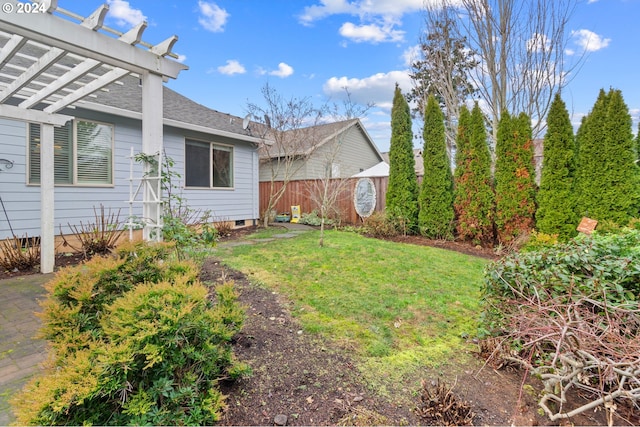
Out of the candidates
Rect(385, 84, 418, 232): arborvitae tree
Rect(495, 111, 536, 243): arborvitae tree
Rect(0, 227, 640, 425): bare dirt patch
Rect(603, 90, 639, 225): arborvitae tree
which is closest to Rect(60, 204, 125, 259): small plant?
Rect(0, 227, 640, 425): bare dirt patch

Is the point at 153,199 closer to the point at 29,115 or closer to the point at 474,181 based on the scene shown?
the point at 29,115

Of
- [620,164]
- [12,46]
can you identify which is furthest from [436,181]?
[12,46]

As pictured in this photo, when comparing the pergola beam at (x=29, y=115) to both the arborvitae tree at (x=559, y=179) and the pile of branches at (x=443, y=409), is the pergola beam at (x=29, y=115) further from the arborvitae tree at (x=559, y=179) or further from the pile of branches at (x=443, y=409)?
the arborvitae tree at (x=559, y=179)

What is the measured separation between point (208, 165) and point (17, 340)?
6478 millimetres

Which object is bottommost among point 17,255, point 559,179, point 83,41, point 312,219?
point 17,255

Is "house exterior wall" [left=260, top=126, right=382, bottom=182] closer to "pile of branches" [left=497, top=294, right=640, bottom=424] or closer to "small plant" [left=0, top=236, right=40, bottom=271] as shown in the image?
"small plant" [left=0, top=236, right=40, bottom=271]

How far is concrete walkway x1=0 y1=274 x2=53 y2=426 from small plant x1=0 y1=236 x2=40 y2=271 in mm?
644

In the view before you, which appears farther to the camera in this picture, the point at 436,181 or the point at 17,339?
the point at 436,181

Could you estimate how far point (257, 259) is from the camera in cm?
532

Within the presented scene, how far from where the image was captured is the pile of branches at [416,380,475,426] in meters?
1.73

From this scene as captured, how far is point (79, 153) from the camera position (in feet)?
20.1

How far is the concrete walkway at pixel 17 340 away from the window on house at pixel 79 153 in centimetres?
242

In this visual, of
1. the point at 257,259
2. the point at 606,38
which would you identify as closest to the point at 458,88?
the point at 606,38

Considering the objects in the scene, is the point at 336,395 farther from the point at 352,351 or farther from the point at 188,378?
the point at 188,378
